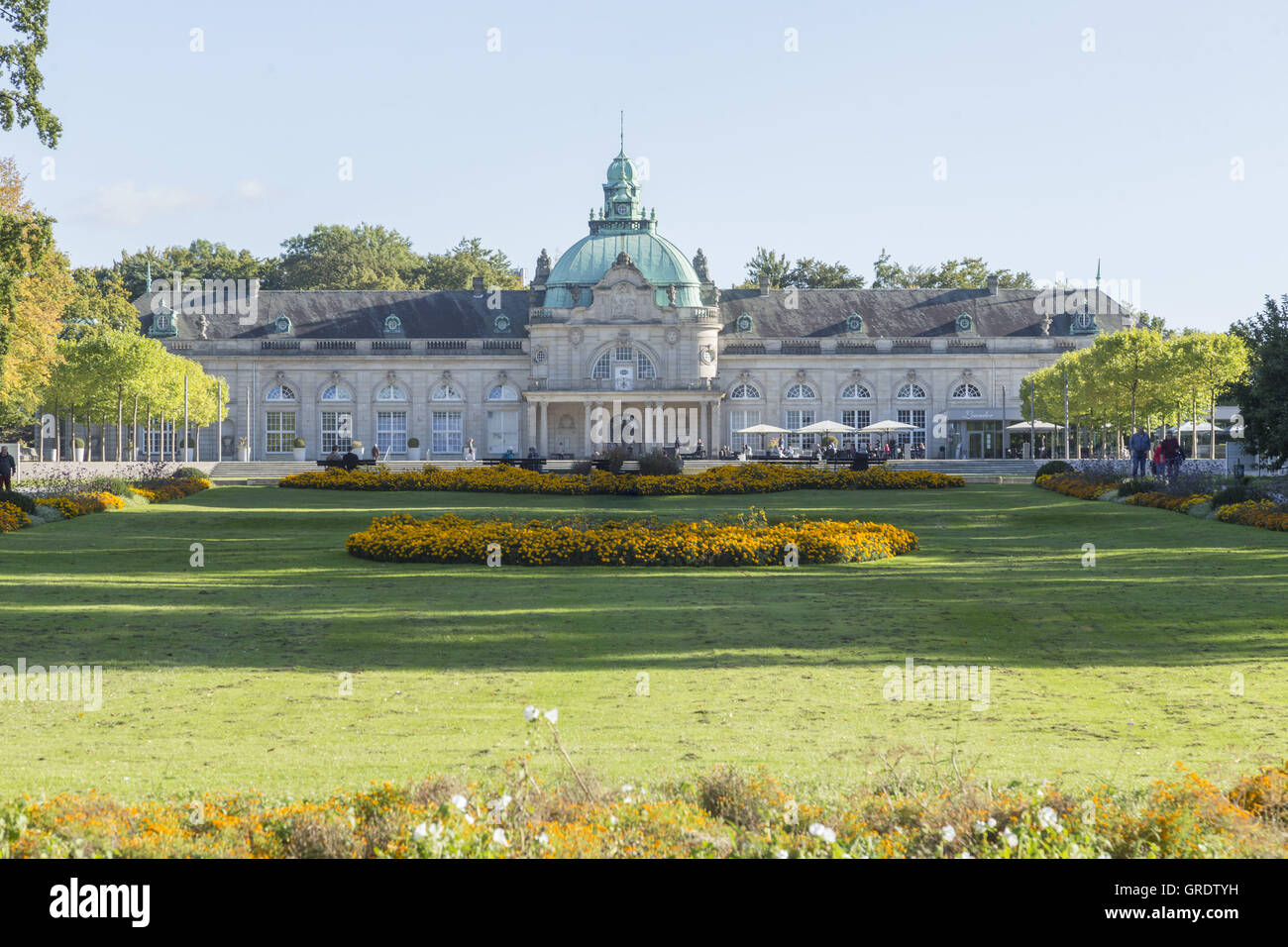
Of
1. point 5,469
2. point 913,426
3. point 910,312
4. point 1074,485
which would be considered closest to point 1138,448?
point 1074,485

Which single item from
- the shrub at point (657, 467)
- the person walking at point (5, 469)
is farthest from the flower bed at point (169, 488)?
the shrub at point (657, 467)

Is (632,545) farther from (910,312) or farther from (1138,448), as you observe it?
(910,312)

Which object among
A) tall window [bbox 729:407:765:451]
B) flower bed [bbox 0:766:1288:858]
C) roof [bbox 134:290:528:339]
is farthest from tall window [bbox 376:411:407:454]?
flower bed [bbox 0:766:1288:858]

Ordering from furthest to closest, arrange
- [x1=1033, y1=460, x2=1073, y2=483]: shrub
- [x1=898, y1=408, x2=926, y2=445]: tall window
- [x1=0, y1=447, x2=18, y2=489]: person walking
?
[x1=898, y1=408, x2=926, y2=445]: tall window
[x1=1033, y1=460, x2=1073, y2=483]: shrub
[x1=0, y1=447, x2=18, y2=489]: person walking

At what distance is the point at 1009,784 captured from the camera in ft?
24.4

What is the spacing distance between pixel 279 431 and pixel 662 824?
8123 cm

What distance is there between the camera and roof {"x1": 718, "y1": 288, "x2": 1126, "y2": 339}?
86375mm

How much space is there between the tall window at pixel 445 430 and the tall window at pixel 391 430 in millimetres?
1834

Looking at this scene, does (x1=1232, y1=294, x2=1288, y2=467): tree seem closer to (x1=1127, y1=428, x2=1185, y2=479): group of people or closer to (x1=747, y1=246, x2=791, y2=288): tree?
(x1=1127, y1=428, x2=1185, y2=479): group of people

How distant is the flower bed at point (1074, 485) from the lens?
36.4 meters

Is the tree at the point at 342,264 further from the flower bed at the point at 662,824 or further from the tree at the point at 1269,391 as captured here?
the flower bed at the point at 662,824

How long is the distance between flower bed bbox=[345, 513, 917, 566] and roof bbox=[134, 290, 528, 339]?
212 feet
